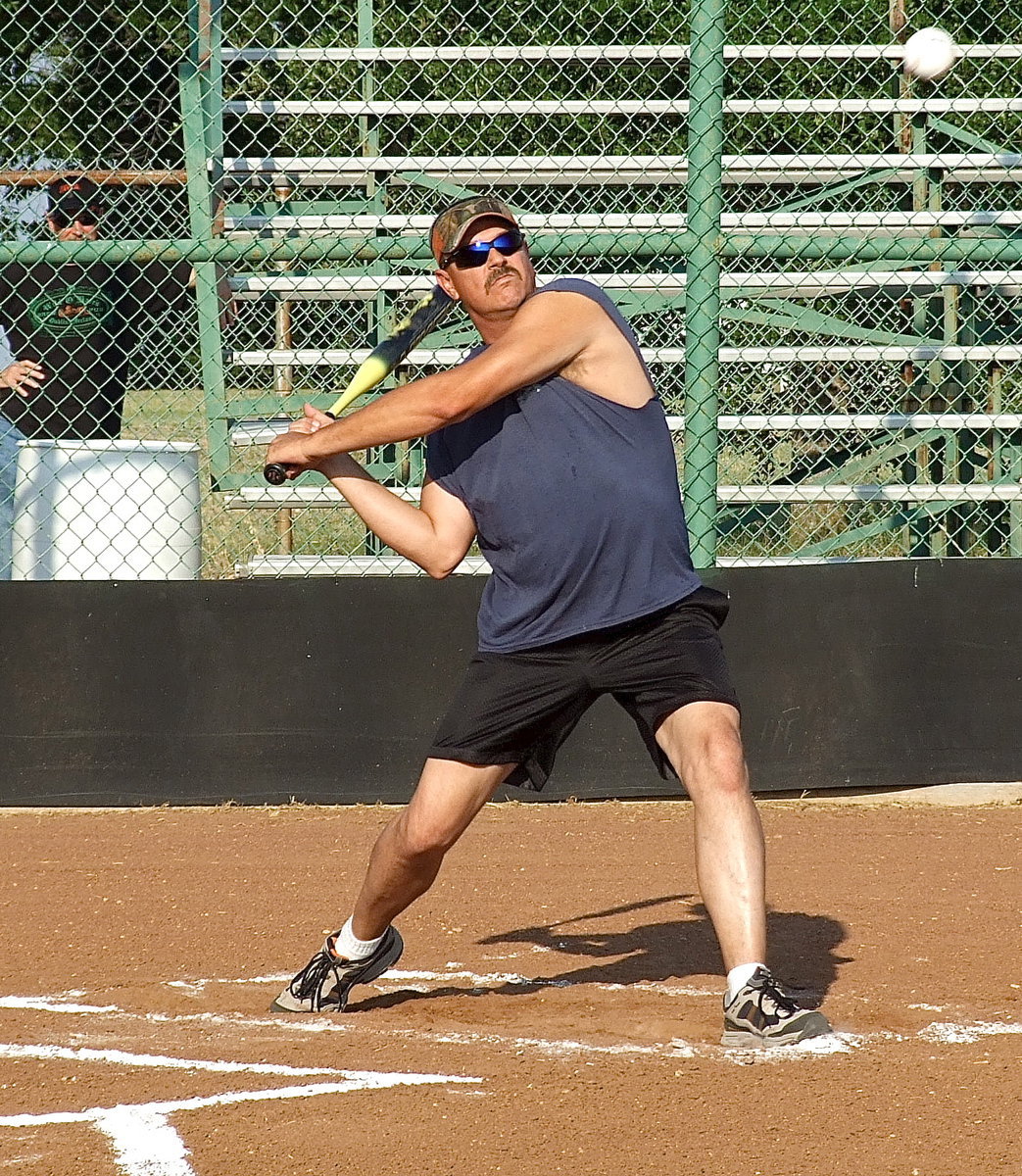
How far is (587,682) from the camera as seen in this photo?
3791 mm

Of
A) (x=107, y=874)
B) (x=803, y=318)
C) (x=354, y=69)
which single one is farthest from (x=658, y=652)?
(x=354, y=69)

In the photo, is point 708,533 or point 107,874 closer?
point 107,874

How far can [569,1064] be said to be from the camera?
349 cm

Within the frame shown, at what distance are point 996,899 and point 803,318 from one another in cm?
433

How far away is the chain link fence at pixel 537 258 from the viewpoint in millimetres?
6336

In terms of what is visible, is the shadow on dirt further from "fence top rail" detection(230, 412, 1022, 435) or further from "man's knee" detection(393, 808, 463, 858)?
"fence top rail" detection(230, 412, 1022, 435)

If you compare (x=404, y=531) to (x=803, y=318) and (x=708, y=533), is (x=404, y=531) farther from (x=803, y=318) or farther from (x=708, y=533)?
(x=803, y=318)

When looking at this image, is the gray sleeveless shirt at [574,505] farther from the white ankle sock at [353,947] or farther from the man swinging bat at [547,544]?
the white ankle sock at [353,947]

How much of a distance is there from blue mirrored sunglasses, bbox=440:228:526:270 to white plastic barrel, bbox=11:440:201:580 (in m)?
3.12

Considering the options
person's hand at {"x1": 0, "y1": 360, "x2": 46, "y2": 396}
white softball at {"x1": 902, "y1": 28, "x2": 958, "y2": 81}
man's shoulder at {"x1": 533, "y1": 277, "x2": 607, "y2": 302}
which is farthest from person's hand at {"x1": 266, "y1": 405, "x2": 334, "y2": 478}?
white softball at {"x1": 902, "y1": 28, "x2": 958, "y2": 81}

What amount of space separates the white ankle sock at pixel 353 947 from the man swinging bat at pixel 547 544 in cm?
4

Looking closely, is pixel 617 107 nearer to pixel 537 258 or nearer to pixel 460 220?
pixel 537 258

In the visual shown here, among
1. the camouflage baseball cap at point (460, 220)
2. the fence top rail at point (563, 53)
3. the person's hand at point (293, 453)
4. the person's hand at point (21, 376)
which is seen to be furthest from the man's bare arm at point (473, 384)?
the fence top rail at point (563, 53)

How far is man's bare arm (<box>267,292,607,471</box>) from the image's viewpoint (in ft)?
11.8
